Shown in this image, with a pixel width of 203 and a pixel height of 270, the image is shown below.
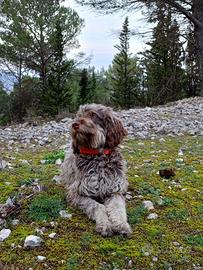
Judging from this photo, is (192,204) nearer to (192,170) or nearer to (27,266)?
(192,170)

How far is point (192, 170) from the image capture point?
934 centimetres

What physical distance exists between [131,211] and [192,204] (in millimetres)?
1110

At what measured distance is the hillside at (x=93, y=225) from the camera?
17.3 ft

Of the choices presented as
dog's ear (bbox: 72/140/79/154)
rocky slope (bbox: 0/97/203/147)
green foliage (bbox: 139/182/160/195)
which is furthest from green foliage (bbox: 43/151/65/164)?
rocky slope (bbox: 0/97/203/147)

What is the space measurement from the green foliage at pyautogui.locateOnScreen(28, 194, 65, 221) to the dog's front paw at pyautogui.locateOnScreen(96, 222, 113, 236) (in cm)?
79

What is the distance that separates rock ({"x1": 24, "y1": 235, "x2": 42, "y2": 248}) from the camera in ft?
18.0

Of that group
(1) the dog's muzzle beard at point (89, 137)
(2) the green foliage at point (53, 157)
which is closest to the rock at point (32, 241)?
(1) the dog's muzzle beard at point (89, 137)

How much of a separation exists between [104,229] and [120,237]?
21cm

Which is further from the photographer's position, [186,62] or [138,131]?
[186,62]

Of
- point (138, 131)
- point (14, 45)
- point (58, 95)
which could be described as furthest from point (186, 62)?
point (138, 131)

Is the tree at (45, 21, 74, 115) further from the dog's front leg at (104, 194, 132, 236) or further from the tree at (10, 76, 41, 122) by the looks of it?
the dog's front leg at (104, 194, 132, 236)

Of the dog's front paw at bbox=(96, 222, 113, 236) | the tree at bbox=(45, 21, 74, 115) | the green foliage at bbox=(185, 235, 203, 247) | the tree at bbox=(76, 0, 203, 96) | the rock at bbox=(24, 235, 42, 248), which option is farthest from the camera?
the tree at bbox=(45, 21, 74, 115)

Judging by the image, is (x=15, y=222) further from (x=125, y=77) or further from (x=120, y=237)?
(x=125, y=77)

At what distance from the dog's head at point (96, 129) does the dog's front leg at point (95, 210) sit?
73cm
